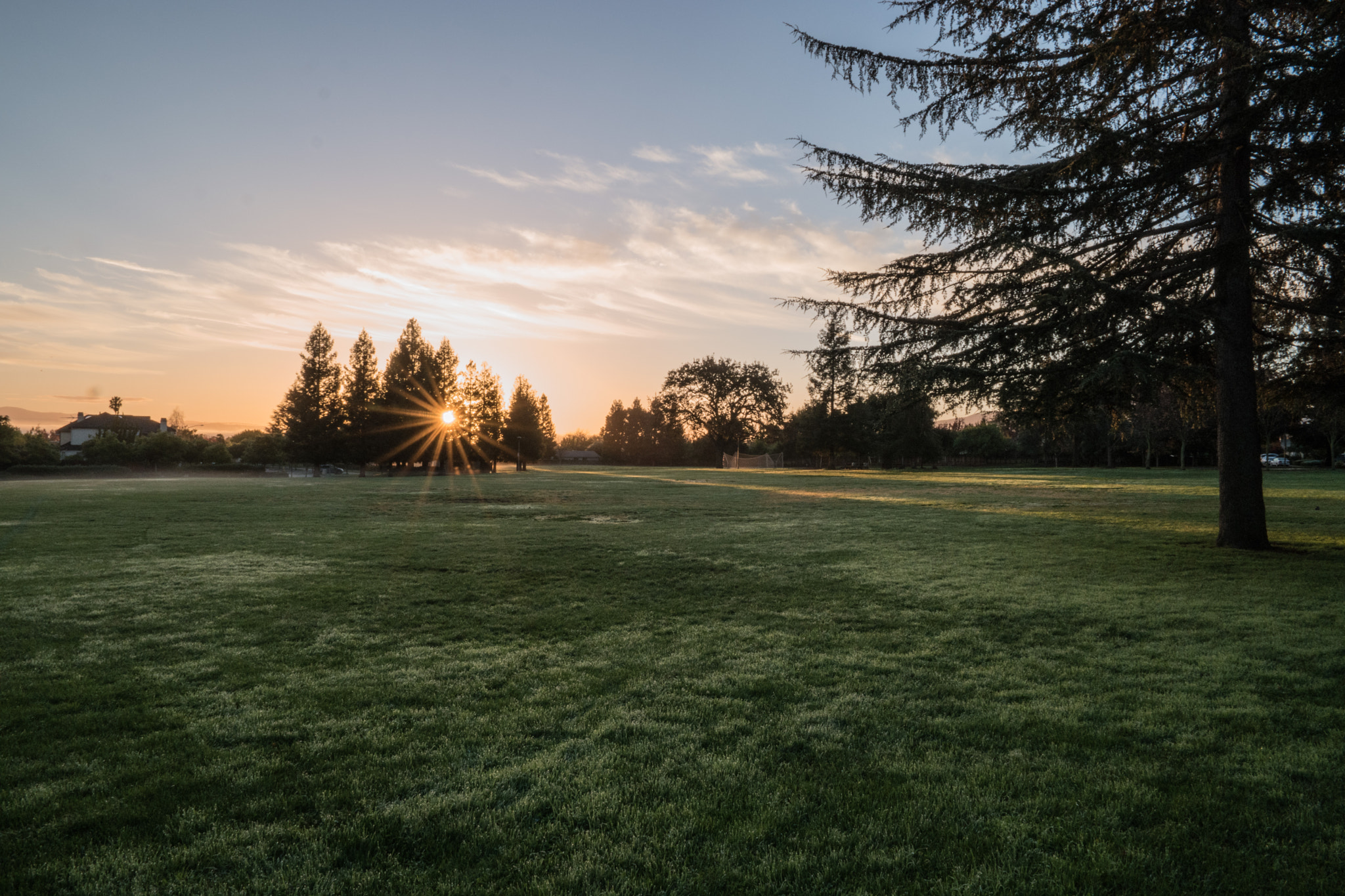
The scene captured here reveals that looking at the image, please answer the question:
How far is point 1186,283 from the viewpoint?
36.1 ft

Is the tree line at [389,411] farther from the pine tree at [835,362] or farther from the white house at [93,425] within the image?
the white house at [93,425]

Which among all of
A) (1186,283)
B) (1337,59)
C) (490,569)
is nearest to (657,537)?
(490,569)

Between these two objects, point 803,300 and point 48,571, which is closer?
point 48,571

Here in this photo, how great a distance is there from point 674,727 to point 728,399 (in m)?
98.4

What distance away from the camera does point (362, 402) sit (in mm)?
56125

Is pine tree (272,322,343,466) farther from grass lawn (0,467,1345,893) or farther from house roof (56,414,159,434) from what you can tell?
house roof (56,414,159,434)

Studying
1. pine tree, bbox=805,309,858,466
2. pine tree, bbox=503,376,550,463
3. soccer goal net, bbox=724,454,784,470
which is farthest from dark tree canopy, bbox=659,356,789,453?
pine tree, bbox=805,309,858,466

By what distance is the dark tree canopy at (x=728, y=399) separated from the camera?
10000cm

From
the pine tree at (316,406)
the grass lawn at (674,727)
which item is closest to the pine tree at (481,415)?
the pine tree at (316,406)

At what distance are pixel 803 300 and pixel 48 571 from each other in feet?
40.4

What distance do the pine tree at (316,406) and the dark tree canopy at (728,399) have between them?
5531 cm

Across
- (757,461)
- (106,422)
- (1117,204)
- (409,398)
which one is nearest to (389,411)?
(409,398)

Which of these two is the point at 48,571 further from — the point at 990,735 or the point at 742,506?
the point at 742,506

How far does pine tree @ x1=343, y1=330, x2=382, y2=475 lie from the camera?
55.3 meters
